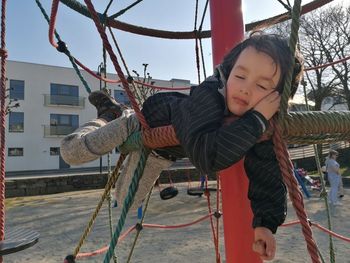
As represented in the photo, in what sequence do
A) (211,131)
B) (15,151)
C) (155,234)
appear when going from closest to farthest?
(211,131)
(155,234)
(15,151)

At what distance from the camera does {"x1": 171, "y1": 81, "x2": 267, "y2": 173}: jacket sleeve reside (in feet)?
2.20

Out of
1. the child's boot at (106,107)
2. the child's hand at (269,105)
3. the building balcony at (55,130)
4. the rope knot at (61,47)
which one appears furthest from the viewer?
the building balcony at (55,130)

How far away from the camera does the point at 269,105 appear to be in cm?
70

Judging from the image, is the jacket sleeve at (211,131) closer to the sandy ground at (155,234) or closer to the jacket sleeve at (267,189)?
the jacket sleeve at (267,189)

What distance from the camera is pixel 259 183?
2.69 ft

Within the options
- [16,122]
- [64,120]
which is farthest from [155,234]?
[64,120]

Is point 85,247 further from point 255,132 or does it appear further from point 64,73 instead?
point 64,73

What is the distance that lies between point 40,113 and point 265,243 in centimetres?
1901

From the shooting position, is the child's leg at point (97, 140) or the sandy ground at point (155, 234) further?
the sandy ground at point (155, 234)

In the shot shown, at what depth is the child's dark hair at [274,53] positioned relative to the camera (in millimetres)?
763

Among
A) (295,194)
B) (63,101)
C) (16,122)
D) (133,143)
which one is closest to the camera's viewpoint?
(295,194)

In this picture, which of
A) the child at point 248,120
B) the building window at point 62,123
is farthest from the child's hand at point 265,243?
the building window at point 62,123

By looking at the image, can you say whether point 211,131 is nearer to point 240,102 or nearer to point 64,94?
point 240,102

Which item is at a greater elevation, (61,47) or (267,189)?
(61,47)
